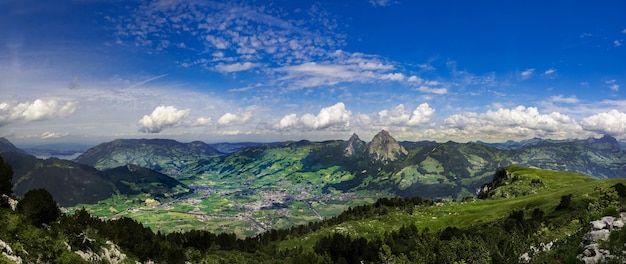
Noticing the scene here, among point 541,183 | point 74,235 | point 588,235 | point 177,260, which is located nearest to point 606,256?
point 588,235

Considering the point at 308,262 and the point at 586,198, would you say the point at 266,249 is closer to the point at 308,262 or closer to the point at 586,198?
the point at 308,262

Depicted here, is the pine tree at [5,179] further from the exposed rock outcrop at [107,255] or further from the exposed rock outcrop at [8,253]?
the exposed rock outcrop at [8,253]

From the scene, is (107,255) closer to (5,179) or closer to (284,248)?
(5,179)

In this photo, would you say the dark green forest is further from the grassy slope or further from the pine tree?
the grassy slope

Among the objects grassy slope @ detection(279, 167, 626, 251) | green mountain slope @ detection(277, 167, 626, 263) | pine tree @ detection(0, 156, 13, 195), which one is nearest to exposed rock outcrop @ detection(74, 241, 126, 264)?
pine tree @ detection(0, 156, 13, 195)

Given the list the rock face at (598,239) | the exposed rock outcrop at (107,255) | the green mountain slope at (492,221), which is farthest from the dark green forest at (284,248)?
the exposed rock outcrop at (107,255)

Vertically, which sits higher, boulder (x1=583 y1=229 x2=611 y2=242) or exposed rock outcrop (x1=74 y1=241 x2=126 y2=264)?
boulder (x1=583 y1=229 x2=611 y2=242)
